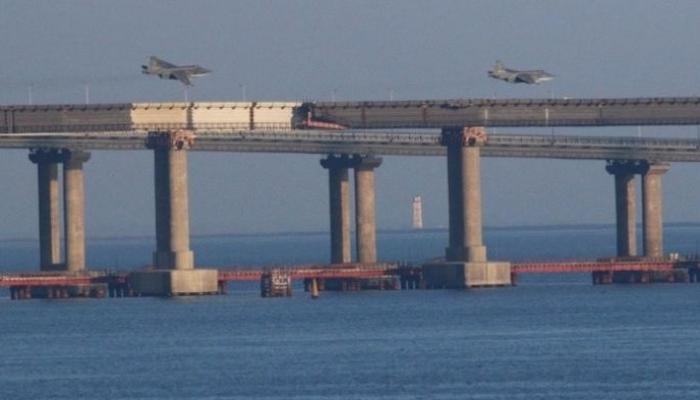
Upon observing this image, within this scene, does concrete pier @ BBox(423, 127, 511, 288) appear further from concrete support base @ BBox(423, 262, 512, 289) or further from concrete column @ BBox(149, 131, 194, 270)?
concrete column @ BBox(149, 131, 194, 270)

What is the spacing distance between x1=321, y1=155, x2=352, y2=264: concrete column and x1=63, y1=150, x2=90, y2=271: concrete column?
1714 centimetres

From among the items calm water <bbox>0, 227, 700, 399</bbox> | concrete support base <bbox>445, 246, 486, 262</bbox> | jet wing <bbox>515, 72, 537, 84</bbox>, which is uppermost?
jet wing <bbox>515, 72, 537, 84</bbox>

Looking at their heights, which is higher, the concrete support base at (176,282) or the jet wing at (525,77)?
the jet wing at (525,77)

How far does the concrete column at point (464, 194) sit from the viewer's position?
557ft

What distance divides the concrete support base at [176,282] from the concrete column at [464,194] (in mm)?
14459

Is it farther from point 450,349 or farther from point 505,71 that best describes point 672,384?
point 505,71

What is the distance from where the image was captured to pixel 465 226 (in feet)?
557

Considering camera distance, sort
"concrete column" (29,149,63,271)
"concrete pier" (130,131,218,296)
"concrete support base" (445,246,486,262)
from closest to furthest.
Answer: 1. "concrete pier" (130,131,218,296)
2. "concrete support base" (445,246,486,262)
3. "concrete column" (29,149,63,271)

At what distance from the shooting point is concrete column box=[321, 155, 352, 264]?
19488 cm

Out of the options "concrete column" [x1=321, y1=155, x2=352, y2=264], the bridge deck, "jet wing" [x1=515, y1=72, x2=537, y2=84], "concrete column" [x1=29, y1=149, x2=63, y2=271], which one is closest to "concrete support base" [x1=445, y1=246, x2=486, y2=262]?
the bridge deck

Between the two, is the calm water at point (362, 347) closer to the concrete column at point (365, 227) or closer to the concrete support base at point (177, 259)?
the concrete support base at point (177, 259)

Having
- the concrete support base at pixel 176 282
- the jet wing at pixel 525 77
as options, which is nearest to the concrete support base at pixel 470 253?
the concrete support base at pixel 176 282

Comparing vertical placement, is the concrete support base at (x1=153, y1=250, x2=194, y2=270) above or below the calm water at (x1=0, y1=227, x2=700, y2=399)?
above

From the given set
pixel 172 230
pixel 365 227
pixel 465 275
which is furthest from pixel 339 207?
pixel 172 230
